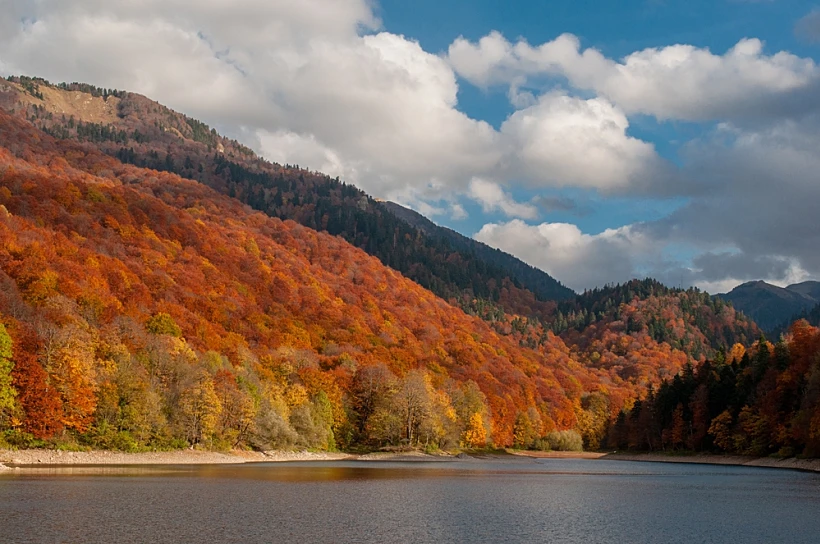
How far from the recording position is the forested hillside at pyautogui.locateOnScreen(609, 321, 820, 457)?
11331 centimetres

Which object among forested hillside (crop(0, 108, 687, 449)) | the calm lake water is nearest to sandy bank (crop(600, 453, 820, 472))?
forested hillside (crop(0, 108, 687, 449))

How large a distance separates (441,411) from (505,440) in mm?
39992

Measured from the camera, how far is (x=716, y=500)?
2657 inches

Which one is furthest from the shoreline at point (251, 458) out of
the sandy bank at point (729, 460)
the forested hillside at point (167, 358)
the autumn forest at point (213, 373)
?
the forested hillside at point (167, 358)

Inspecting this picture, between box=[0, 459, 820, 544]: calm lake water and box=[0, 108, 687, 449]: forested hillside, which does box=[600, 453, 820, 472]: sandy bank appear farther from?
box=[0, 459, 820, 544]: calm lake water

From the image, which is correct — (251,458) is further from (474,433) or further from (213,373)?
(474,433)

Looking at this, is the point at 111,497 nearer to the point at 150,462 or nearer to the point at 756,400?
the point at 150,462

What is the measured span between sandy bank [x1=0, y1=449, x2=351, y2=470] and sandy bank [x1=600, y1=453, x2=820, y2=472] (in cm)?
7311

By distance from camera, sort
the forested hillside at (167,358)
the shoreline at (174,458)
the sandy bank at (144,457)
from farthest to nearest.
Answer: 1. the forested hillside at (167,358)
2. the sandy bank at (144,457)
3. the shoreline at (174,458)

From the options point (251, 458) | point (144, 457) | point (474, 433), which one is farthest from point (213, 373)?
point (474, 433)

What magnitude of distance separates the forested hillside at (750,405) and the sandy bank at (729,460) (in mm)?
1304

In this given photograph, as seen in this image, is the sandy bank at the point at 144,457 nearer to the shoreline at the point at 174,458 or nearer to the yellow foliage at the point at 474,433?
the shoreline at the point at 174,458

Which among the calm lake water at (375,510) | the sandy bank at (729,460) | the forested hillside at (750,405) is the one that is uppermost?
the forested hillside at (750,405)

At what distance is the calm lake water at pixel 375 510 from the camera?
4253 centimetres
